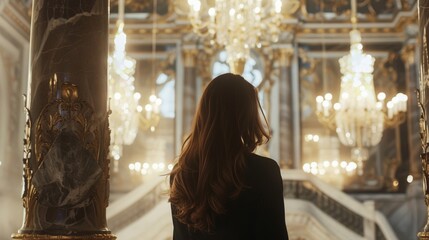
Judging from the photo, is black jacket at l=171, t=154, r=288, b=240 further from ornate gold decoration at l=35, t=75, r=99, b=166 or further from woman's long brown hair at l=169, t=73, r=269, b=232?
ornate gold decoration at l=35, t=75, r=99, b=166

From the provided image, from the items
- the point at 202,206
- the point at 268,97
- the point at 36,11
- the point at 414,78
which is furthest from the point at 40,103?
the point at 414,78

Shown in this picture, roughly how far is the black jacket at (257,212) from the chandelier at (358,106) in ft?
39.4

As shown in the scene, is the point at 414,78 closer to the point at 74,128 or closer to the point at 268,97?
the point at 268,97

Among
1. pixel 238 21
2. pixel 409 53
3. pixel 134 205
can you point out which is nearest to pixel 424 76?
pixel 238 21

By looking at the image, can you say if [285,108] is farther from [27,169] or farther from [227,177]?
[227,177]

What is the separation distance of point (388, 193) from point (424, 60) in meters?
12.1

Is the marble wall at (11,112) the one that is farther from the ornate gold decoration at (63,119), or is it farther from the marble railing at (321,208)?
the ornate gold decoration at (63,119)

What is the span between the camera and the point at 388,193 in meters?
17.7

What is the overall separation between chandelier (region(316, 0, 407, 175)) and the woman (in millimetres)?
11842

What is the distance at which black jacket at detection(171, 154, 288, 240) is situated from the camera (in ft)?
8.92

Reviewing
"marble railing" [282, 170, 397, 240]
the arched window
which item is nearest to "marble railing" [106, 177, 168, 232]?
"marble railing" [282, 170, 397, 240]

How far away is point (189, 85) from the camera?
726 inches

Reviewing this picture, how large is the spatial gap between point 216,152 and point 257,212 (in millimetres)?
314

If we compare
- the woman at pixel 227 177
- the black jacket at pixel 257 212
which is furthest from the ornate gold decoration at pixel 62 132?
the black jacket at pixel 257 212
